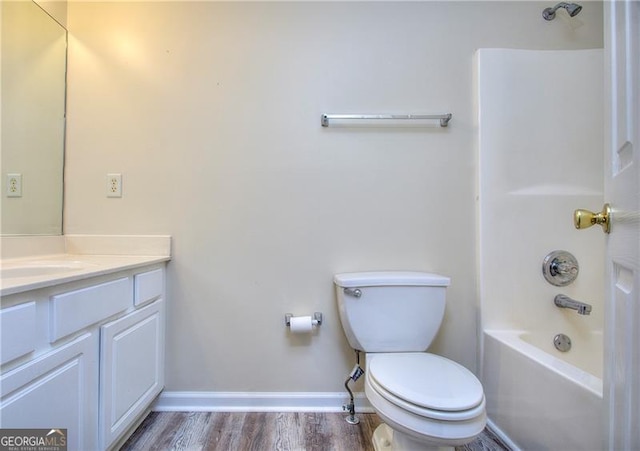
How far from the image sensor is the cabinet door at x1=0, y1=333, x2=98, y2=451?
0.64 metres

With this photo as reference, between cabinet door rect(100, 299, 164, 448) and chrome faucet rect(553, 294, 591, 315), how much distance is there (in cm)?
189

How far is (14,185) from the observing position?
3.80ft

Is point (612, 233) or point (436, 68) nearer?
point (612, 233)

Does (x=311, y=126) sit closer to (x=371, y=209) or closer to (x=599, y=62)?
(x=371, y=209)

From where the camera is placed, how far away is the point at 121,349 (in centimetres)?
101

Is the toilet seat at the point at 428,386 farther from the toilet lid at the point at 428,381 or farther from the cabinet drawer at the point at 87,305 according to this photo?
the cabinet drawer at the point at 87,305

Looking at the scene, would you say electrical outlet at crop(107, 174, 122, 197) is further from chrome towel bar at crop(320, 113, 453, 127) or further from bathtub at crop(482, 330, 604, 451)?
bathtub at crop(482, 330, 604, 451)

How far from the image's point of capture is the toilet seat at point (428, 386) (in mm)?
792

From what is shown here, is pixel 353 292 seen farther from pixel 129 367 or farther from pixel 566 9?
pixel 566 9

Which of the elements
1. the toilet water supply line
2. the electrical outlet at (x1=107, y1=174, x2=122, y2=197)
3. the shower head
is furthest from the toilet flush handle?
the shower head

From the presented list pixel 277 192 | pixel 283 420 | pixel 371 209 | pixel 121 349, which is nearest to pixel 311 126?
pixel 277 192

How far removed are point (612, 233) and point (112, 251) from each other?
1834mm

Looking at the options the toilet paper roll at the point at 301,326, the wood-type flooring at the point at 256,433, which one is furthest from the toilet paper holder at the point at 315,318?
the wood-type flooring at the point at 256,433

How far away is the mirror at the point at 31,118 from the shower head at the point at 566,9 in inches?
96.4
